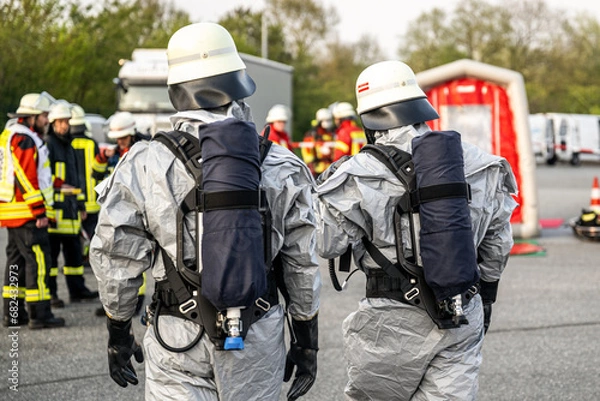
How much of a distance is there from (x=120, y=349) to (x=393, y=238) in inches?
45.7

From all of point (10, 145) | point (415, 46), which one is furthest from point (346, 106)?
point (415, 46)

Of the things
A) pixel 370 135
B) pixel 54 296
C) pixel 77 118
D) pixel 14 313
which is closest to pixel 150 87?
pixel 77 118

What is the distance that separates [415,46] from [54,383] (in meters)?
48.4

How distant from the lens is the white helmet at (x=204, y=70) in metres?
3.40

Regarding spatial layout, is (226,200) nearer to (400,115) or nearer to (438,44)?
(400,115)

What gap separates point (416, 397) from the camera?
3854 mm

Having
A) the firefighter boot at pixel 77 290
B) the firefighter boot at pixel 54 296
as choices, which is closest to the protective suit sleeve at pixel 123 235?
the firefighter boot at pixel 54 296

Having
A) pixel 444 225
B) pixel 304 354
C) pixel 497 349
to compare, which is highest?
pixel 444 225

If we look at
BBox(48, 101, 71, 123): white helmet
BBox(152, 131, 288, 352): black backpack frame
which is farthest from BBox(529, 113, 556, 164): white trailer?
BBox(152, 131, 288, 352): black backpack frame

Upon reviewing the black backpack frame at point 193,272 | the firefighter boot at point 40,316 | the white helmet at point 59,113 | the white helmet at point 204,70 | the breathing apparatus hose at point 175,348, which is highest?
the white helmet at point 204,70

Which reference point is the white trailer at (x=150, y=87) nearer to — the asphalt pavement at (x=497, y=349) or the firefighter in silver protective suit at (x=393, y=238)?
the asphalt pavement at (x=497, y=349)

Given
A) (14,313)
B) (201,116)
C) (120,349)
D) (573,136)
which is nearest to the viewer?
(201,116)

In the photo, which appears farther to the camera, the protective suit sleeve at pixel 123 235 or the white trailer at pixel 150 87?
the white trailer at pixel 150 87

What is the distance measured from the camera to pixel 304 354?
369 cm
